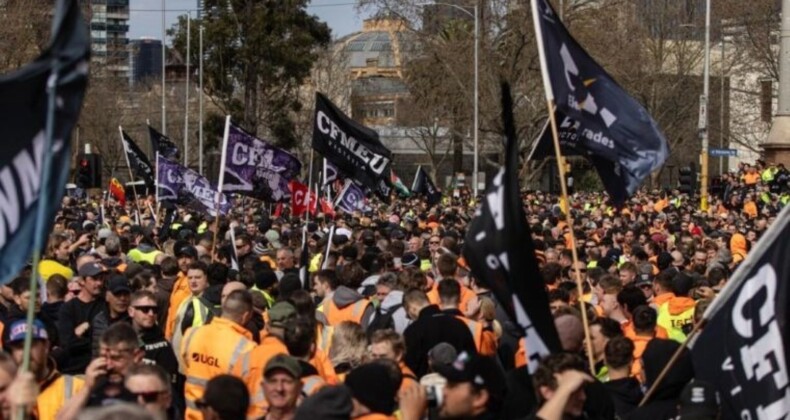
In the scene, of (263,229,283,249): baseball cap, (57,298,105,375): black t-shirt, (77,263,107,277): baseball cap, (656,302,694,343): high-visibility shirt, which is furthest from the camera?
(263,229,283,249): baseball cap

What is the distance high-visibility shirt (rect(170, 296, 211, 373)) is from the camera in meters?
10.8

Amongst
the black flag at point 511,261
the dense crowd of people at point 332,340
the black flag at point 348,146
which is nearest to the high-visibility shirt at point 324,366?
the dense crowd of people at point 332,340

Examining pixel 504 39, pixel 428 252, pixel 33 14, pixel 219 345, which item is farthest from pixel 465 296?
pixel 504 39

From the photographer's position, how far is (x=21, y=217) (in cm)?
651

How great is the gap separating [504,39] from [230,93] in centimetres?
1305

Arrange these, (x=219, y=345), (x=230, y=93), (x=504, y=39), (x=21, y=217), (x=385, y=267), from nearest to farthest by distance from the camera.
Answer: (x=21, y=217)
(x=219, y=345)
(x=385, y=267)
(x=504, y=39)
(x=230, y=93)

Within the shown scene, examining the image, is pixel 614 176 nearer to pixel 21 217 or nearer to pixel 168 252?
pixel 21 217

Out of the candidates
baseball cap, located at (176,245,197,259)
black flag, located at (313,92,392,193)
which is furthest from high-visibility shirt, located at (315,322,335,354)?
black flag, located at (313,92,392,193)

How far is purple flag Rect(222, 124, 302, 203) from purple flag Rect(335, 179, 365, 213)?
7.94 feet

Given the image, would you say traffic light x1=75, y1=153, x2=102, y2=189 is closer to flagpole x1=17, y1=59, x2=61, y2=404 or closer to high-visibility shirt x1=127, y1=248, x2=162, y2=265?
high-visibility shirt x1=127, y1=248, x2=162, y2=265

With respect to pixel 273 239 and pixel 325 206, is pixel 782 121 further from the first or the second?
pixel 273 239

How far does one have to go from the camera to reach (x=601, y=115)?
10141mm

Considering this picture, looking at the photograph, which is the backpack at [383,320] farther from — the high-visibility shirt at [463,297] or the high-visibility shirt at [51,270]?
the high-visibility shirt at [51,270]

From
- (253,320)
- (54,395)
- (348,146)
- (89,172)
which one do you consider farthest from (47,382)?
(89,172)
